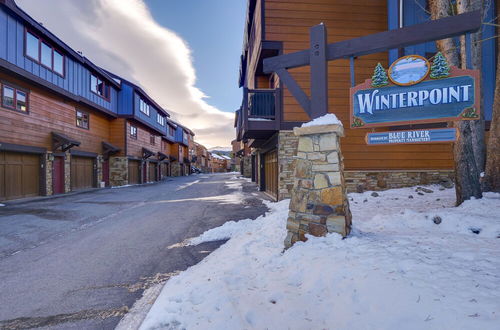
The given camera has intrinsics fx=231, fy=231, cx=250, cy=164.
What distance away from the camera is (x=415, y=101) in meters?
3.88

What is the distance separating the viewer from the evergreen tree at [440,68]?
3.68 m

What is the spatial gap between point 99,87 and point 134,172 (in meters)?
8.49

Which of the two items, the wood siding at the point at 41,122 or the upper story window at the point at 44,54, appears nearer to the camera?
the wood siding at the point at 41,122

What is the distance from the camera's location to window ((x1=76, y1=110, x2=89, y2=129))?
1708 centimetres

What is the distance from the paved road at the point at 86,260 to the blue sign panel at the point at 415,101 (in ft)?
13.6

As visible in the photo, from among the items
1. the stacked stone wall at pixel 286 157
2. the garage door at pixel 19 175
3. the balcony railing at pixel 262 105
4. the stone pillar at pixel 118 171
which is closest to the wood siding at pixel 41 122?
the garage door at pixel 19 175

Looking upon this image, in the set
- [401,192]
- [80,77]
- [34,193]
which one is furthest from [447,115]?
[80,77]

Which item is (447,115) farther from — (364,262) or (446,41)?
(446,41)

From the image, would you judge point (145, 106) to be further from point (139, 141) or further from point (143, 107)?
point (139, 141)

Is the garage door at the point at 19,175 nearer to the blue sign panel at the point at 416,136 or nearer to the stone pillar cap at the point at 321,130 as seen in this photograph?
the stone pillar cap at the point at 321,130

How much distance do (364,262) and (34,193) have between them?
17.0 m

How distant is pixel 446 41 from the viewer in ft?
19.2

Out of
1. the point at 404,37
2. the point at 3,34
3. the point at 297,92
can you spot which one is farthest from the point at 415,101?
the point at 3,34

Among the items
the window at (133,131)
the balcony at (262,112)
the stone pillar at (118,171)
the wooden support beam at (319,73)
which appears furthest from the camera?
the window at (133,131)
